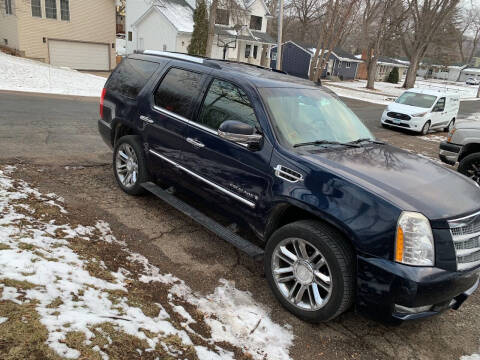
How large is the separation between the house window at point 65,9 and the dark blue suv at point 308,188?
27.2m

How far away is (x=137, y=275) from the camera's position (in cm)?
345

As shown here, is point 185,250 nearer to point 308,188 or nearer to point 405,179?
point 308,188

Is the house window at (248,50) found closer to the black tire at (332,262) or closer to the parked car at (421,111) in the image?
the parked car at (421,111)

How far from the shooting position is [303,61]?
47.5m

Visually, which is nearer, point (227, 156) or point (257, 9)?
point (227, 156)

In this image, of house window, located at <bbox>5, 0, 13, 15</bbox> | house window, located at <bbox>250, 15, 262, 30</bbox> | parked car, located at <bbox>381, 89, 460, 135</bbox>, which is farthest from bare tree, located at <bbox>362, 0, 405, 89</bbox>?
house window, located at <bbox>5, 0, 13, 15</bbox>

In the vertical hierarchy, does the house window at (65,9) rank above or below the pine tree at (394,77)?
above

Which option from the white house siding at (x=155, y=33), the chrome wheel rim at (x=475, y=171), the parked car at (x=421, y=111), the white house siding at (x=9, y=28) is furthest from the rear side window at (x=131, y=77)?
the white house siding at (x=155, y=33)

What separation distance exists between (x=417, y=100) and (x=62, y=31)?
24.7 metres

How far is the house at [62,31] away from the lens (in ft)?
84.6

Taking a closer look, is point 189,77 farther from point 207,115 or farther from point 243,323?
point 243,323

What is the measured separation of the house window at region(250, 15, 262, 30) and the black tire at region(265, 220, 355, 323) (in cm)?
4332

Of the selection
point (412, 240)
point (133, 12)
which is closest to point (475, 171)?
point (412, 240)

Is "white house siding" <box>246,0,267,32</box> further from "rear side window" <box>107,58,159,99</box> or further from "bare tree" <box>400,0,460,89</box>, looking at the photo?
"rear side window" <box>107,58,159,99</box>
